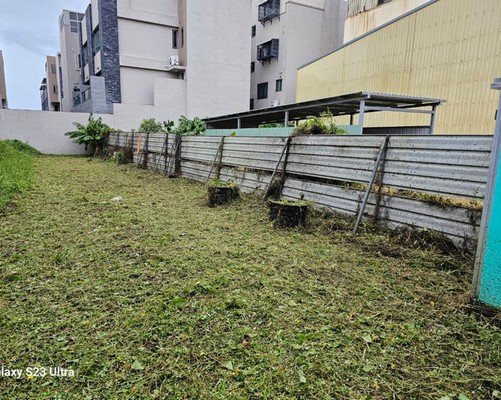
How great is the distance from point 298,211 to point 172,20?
74.5ft

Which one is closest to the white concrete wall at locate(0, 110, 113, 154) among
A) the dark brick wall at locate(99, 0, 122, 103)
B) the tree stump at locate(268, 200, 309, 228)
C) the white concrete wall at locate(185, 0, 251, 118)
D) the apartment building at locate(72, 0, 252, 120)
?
the apartment building at locate(72, 0, 252, 120)

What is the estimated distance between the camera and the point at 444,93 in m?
11.8

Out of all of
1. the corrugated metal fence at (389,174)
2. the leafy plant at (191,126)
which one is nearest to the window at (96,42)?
the leafy plant at (191,126)

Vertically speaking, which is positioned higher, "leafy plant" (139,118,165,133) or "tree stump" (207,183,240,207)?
"leafy plant" (139,118,165,133)

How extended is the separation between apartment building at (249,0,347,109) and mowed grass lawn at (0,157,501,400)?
961 inches

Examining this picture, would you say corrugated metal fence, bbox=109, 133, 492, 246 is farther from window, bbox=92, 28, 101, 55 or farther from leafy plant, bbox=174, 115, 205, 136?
window, bbox=92, 28, 101, 55

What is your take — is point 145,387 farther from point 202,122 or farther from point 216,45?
point 216,45

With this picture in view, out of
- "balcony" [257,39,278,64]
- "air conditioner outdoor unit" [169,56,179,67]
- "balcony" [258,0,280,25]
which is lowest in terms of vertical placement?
"air conditioner outdoor unit" [169,56,179,67]

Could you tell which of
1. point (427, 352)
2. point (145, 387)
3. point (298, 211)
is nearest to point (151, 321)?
point (145, 387)

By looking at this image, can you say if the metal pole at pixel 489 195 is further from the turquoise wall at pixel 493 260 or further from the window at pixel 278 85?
the window at pixel 278 85

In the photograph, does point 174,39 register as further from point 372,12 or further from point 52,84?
point 52,84

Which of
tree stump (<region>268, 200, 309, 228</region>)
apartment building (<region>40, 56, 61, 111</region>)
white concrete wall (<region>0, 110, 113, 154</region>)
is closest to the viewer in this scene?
tree stump (<region>268, 200, 309, 228</region>)

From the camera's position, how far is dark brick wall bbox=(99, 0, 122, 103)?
67.9ft

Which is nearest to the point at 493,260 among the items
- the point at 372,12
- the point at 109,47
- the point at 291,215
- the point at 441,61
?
the point at 291,215
